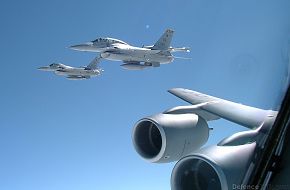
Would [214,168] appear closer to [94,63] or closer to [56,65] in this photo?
[56,65]

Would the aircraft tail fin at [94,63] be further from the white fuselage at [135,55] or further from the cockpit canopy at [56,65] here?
the white fuselage at [135,55]

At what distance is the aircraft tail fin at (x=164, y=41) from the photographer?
6503 cm

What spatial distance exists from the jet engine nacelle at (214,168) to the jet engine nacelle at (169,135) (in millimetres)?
1118

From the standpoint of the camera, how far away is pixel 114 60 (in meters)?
57.4

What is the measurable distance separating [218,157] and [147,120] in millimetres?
1986

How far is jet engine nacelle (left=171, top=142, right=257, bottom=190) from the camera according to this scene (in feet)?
10.6

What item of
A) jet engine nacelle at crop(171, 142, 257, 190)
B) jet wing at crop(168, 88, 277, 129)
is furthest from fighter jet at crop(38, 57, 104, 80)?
jet engine nacelle at crop(171, 142, 257, 190)

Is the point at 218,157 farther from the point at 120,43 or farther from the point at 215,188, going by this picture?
the point at 120,43

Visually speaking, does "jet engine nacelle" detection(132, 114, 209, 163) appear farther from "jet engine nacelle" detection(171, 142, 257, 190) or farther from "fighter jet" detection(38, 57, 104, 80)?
"fighter jet" detection(38, 57, 104, 80)

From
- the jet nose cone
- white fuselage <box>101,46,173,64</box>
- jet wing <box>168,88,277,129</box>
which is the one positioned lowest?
jet wing <box>168,88,277,129</box>

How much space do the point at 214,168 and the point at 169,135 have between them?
5.80 ft

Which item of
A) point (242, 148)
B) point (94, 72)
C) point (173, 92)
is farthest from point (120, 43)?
point (242, 148)

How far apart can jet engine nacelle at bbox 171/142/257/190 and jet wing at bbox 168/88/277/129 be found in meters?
0.43

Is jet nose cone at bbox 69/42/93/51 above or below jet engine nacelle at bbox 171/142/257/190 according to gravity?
above
